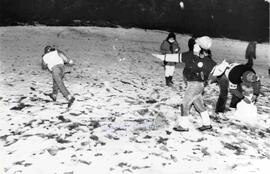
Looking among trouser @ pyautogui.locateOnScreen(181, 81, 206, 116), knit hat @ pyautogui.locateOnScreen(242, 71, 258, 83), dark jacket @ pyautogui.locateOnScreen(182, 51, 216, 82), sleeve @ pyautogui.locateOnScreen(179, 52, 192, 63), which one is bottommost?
trouser @ pyautogui.locateOnScreen(181, 81, 206, 116)

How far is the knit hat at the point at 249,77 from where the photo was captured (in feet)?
26.4

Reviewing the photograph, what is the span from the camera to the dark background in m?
26.0

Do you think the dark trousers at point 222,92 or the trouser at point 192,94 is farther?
the dark trousers at point 222,92

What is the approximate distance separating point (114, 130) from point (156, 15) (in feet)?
73.0

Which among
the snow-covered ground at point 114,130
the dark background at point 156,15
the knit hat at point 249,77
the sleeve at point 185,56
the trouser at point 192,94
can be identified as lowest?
the snow-covered ground at point 114,130

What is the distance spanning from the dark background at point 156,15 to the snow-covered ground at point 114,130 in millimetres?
12794

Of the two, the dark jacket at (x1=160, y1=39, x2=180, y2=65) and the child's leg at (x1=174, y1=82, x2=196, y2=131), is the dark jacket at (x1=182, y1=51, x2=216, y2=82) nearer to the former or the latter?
the child's leg at (x1=174, y1=82, x2=196, y2=131)

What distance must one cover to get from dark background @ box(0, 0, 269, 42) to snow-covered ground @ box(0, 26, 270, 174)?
1279cm

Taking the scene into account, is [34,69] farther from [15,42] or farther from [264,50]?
[264,50]

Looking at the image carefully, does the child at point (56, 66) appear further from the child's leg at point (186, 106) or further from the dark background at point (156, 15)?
the dark background at point (156, 15)

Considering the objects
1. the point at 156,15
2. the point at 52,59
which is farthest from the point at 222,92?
the point at 156,15

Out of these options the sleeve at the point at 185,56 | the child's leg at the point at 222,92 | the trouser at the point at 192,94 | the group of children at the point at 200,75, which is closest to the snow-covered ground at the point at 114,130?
the child's leg at the point at 222,92

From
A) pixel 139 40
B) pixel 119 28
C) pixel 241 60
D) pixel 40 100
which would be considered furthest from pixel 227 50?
pixel 40 100

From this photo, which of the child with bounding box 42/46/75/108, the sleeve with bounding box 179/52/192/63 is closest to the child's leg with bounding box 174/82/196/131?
the sleeve with bounding box 179/52/192/63
